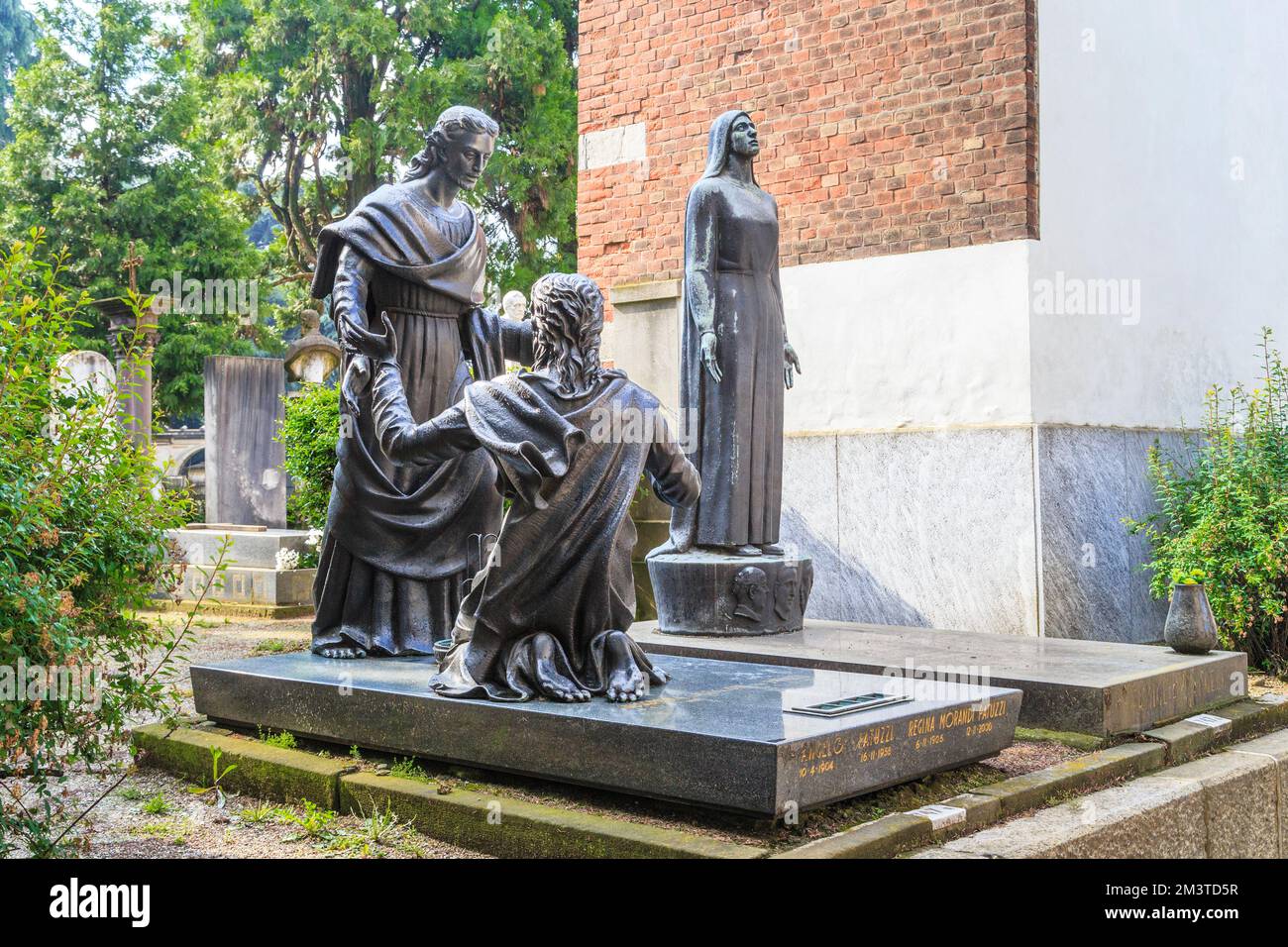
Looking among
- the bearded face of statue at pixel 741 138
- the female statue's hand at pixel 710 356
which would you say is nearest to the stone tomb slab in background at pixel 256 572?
the female statue's hand at pixel 710 356

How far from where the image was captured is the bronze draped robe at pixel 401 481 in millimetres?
5777

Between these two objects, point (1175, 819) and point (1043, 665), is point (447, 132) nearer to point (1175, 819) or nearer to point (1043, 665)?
point (1043, 665)

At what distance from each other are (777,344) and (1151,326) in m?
3.65

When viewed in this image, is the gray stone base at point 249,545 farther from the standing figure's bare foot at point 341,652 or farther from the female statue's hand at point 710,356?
the standing figure's bare foot at point 341,652

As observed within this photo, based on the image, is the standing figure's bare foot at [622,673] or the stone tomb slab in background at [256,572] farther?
the stone tomb slab in background at [256,572]

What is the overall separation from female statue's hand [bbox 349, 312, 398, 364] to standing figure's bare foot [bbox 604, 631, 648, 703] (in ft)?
5.89

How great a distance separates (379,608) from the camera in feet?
19.2

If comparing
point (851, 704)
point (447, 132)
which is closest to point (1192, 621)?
point (851, 704)

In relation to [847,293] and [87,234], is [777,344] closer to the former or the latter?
[847,293]

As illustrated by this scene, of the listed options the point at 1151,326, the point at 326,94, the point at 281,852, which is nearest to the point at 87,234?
the point at 326,94

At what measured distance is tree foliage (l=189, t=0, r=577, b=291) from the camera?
82.4 ft

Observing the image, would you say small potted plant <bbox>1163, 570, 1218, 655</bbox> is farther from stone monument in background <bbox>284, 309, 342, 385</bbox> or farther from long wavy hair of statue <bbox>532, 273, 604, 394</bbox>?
stone monument in background <bbox>284, 309, 342, 385</bbox>

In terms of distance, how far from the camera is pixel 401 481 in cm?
577

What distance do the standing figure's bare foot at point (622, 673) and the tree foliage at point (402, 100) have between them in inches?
831
